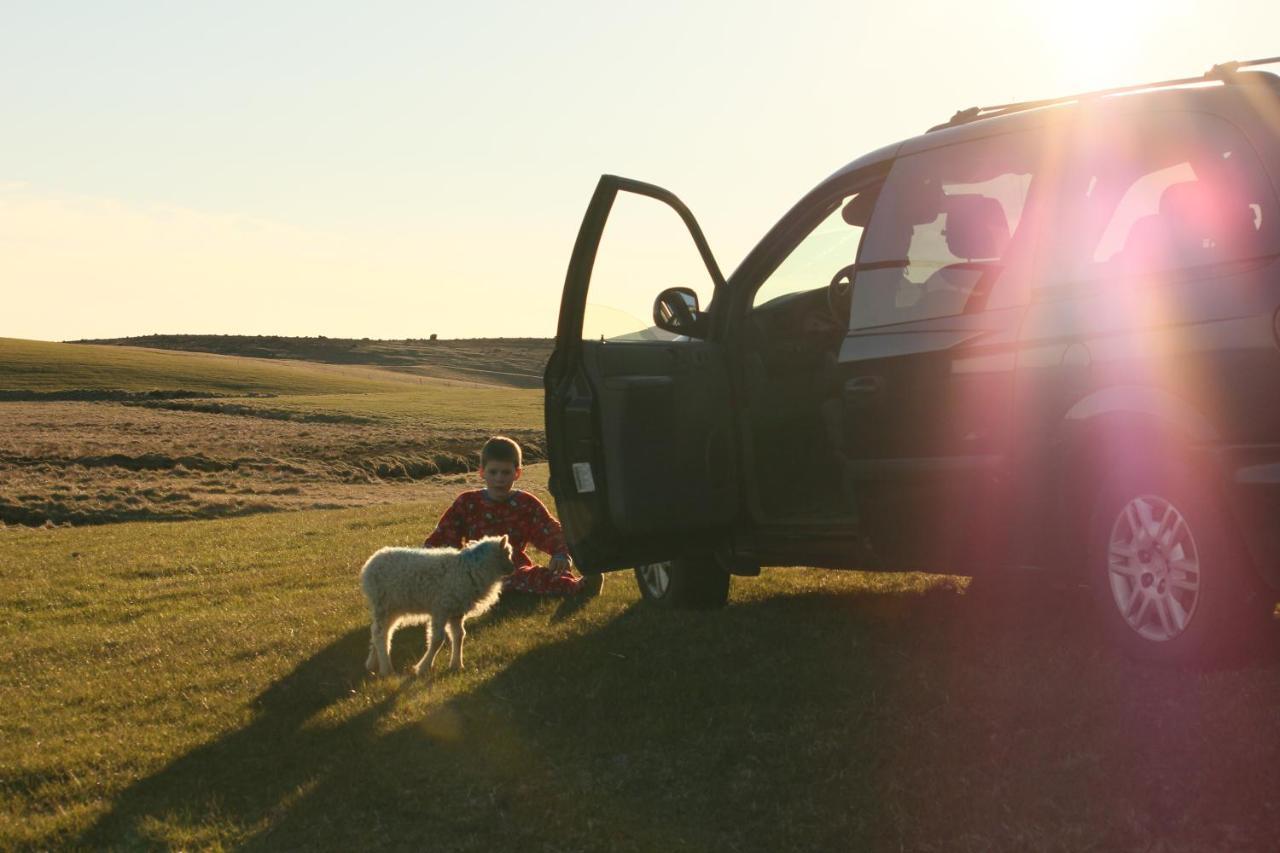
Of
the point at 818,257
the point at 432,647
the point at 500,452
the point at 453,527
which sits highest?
the point at 818,257

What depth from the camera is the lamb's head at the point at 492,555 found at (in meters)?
7.29

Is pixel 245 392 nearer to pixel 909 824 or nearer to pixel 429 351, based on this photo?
pixel 429 351

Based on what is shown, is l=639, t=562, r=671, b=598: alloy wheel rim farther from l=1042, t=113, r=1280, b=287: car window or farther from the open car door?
l=1042, t=113, r=1280, b=287: car window

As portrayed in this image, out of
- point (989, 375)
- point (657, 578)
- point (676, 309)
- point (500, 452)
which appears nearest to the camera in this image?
point (989, 375)

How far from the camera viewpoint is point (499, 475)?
28.8ft

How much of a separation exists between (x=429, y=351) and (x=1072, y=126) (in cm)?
12483

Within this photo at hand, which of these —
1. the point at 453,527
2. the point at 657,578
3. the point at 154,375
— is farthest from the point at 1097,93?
the point at 154,375

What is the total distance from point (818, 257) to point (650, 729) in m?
2.86

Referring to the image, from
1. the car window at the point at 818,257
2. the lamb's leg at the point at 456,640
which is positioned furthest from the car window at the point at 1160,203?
the lamb's leg at the point at 456,640

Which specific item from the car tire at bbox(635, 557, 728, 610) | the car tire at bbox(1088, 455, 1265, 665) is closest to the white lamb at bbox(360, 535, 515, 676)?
the car tire at bbox(635, 557, 728, 610)

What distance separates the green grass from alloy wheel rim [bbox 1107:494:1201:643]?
0.27 meters

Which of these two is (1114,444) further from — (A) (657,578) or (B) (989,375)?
(A) (657,578)

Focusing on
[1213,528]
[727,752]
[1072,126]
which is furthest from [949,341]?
[727,752]

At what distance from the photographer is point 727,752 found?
17.3 ft
